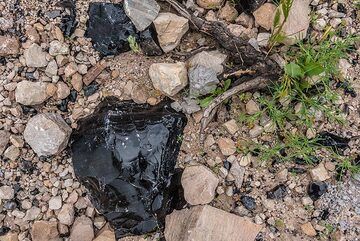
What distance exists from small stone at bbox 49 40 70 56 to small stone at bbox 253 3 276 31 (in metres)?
1.24

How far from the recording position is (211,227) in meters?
3.08

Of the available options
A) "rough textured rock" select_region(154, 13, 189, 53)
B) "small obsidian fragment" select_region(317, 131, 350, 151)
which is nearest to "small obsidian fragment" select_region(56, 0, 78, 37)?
"rough textured rock" select_region(154, 13, 189, 53)

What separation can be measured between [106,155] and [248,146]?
91cm

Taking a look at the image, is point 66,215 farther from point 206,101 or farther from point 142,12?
point 142,12

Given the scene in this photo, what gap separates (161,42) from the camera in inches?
126

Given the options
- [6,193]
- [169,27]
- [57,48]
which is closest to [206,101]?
[169,27]

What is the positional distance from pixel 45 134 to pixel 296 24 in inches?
67.8

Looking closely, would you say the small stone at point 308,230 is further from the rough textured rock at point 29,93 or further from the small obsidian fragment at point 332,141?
the rough textured rock at point 29,93

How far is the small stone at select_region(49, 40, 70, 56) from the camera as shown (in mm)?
3201

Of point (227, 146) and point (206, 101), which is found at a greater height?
point (206, 101)

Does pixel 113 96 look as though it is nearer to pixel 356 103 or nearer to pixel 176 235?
pixel 176 235

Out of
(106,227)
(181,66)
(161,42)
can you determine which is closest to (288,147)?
(181,66)

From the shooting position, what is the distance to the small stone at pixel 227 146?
3223 millimetres

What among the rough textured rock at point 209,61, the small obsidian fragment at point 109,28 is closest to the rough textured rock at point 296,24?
the rough textured rock at point 209,61
